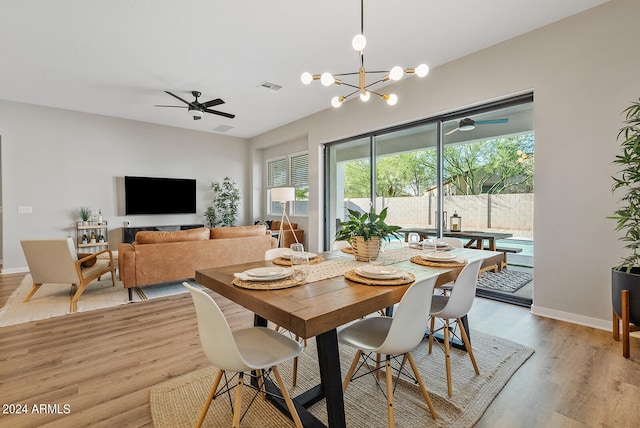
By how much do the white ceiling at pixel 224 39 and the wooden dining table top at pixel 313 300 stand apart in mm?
2507

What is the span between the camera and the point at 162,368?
2094 mm

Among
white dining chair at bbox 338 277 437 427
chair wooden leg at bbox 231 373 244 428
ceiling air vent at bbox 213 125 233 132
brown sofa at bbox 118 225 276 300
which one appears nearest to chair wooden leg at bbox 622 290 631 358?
white dining chair at bbox 338 277 437 427

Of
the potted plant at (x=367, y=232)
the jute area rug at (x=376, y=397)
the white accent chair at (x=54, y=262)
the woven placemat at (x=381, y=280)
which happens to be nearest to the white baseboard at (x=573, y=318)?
the jute area rug at (x=376, y=397)

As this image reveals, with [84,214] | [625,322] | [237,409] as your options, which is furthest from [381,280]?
[84,214]

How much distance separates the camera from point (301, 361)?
2.19m

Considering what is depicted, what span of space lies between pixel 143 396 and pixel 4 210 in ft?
18.2

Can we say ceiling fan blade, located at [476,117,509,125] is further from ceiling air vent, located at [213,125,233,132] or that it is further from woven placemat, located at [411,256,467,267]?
ceiling air vent, located at [213,125,233,132]

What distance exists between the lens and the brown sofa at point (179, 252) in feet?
11.7

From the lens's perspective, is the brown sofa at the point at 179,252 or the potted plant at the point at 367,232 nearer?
the potted plant at the point at 367,232

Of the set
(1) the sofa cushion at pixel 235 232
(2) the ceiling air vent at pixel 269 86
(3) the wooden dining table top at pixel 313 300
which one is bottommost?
(3) the wooden dining table top at pixel 313 300

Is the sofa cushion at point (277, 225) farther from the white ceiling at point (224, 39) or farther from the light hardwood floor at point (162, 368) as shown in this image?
the light hardwood floor at point (162, 368)

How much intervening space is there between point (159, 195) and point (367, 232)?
601 centimetres

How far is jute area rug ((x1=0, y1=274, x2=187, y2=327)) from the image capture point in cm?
312

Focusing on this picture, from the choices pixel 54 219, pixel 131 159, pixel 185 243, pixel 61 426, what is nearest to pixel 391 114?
pixel 185 243
